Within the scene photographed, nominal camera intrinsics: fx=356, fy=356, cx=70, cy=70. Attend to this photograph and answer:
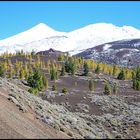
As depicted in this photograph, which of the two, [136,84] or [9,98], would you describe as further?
[136,84]

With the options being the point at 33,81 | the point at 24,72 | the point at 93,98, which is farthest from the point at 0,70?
the point at 93,98

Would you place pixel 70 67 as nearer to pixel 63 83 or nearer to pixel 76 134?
pixel 63 83

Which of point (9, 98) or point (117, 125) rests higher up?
point (9, 98)

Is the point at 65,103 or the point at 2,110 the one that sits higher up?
the point at 2,110

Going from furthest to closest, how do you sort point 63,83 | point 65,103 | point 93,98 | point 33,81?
point 63,83
point 33,81
point 93,98
point 65,103

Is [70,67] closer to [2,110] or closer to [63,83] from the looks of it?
[63,83]

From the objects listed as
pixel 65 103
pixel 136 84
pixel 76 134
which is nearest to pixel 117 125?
pixel 76 134

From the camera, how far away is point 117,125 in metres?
55.2

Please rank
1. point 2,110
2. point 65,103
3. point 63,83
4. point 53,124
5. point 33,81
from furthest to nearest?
point 63,83, point 33,81, point 65,103, point 53,124, point 2,110

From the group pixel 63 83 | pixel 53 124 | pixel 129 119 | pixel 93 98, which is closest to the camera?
pixel 53 124

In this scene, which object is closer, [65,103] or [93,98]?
[65,103]

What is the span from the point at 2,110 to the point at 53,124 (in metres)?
6.02

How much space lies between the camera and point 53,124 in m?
38.3

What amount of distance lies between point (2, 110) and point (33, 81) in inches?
3077
